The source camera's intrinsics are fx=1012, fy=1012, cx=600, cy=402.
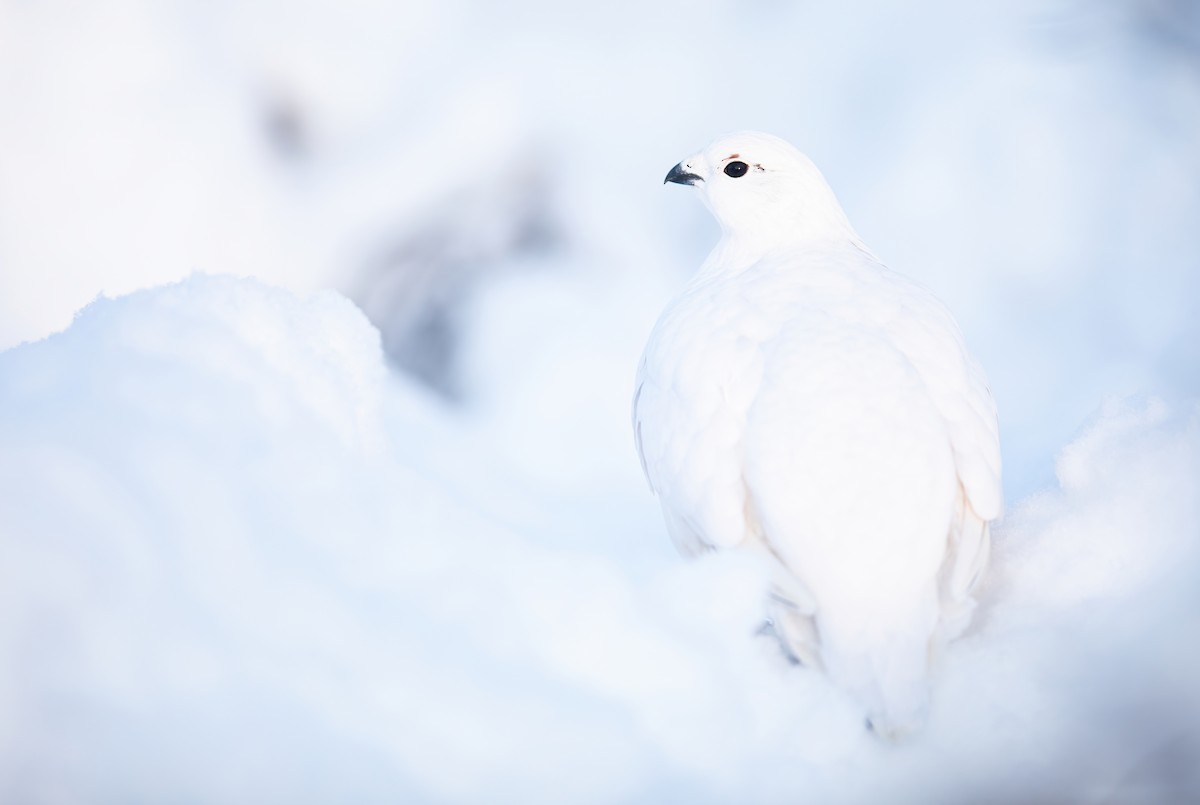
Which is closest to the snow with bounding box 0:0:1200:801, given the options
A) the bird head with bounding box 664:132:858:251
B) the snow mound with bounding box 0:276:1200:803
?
the snow mound with bounding box 0:276:1200:803

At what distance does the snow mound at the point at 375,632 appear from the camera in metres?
1.39

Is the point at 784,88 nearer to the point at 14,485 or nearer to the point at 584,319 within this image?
the point at 584,319

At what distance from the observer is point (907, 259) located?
373cm

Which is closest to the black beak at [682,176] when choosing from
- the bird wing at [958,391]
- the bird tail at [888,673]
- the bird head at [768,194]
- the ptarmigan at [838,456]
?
the bird head at [768,194]

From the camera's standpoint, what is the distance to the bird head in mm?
2744

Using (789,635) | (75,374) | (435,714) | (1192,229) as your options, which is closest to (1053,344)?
(1192,229)

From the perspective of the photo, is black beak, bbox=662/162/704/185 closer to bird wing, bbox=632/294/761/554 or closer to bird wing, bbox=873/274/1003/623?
bird wing, bbox=632/294/761/554

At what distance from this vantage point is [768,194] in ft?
9.02

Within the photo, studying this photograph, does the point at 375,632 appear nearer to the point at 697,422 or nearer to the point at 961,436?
the point at 697,422

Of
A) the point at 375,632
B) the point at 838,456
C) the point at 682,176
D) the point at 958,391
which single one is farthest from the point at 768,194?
the point at 375,632

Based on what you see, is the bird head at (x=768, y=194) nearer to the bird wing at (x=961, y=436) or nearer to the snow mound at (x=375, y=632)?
the bird wing at (x=961, y=436)

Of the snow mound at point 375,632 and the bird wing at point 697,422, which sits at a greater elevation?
the bird wing at point 697,422

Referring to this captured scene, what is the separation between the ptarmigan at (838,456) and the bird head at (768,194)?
13.9 inches

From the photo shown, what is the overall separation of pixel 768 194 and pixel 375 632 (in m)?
1.73
